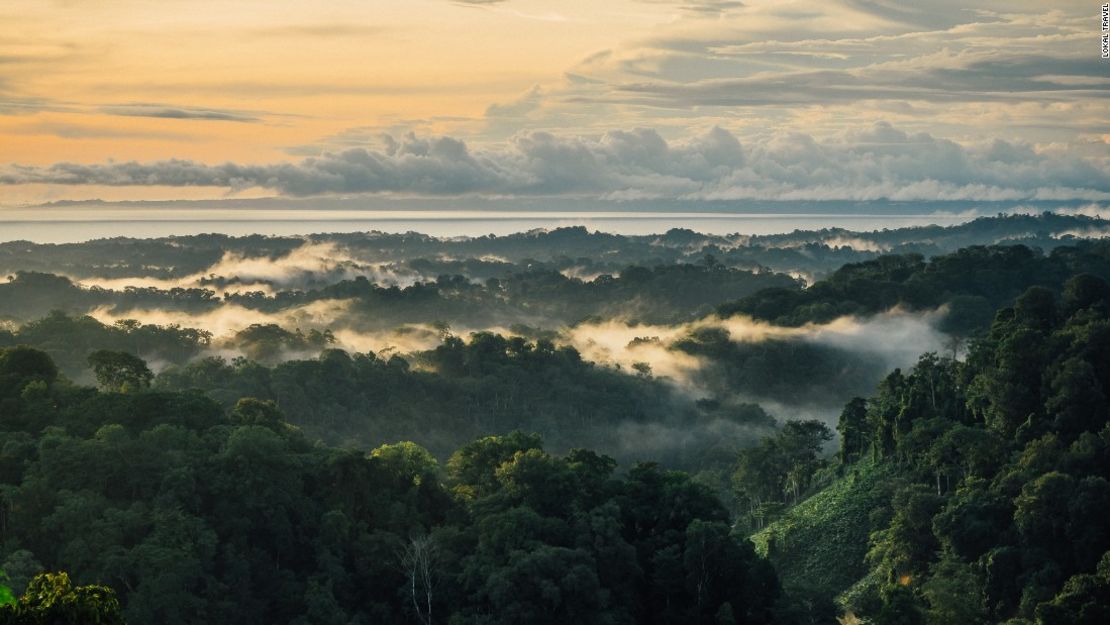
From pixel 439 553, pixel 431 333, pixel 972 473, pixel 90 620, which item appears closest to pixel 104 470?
pixel 439 553

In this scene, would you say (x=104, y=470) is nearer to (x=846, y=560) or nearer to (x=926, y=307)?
(x=846, y=560)

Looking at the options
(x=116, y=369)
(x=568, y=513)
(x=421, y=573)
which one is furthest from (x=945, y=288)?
(x=421, y=573)

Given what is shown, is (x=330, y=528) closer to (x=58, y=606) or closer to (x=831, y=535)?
(x=58, y=606)

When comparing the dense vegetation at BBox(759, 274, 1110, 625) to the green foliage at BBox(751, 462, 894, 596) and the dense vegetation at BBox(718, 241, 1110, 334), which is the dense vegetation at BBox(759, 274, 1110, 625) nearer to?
the green foliage at BBox(751, 462, 894, 596)

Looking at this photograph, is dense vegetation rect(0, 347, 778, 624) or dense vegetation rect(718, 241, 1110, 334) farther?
dense vegetation rect(718, 241, 1110, 334)

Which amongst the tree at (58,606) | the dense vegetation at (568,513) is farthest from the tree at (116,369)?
the tree at (58,606)

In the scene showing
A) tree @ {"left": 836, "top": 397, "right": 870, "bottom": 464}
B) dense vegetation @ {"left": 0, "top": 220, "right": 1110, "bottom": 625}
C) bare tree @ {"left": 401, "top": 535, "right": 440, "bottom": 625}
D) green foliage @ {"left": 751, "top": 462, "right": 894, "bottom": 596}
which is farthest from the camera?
tree @ {"left": 836, "top": 397, "right": 870, "bottom": 464}

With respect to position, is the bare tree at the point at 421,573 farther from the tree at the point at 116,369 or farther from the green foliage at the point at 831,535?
the tree at the point at 116,369

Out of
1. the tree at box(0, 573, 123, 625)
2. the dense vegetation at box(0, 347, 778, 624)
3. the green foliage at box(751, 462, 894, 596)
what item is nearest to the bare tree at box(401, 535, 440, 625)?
the dense vegetation at box(0, 347, 778, 624)
